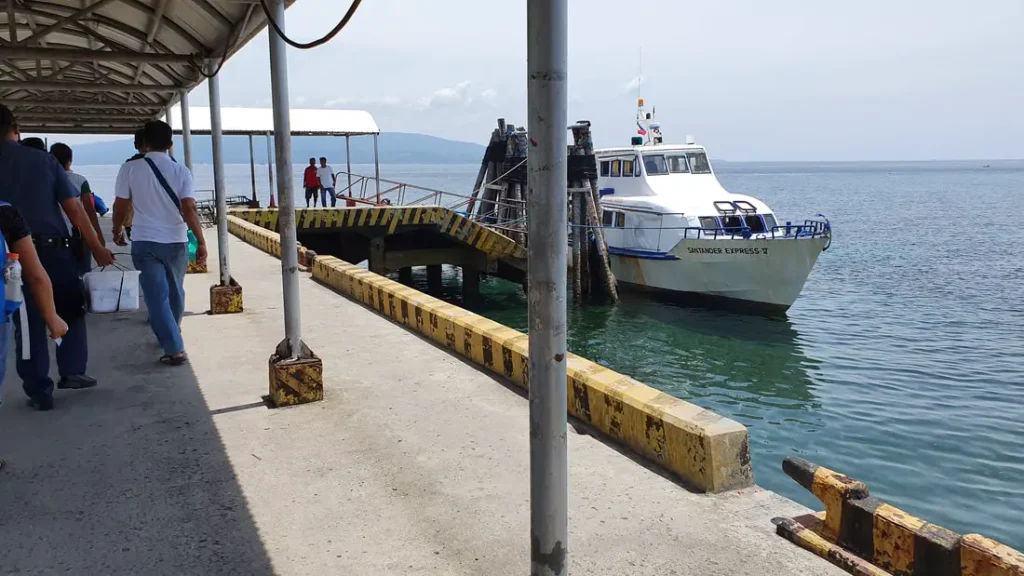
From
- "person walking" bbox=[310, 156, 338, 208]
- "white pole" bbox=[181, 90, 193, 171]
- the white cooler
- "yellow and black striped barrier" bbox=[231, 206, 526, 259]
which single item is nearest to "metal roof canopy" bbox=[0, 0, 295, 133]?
"white pole" bbox=[181, 90, 193, 171]

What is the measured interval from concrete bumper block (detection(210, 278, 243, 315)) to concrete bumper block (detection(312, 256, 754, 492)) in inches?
106

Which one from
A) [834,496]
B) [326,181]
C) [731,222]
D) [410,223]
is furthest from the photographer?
[326,181]

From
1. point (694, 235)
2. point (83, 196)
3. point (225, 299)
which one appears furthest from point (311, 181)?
point (83, 196)

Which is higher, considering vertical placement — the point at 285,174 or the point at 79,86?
the point at 79,86

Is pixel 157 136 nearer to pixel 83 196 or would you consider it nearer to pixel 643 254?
pixel 83 196

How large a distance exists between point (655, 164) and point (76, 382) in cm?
1740

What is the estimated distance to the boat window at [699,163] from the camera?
21000mm

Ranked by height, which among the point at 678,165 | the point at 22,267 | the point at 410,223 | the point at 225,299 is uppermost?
the point at 678,165

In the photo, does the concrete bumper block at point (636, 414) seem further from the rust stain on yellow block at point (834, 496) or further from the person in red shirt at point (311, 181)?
the person in red shirt at point (311, 181)

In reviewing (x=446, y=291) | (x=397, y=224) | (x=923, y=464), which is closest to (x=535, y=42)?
(x=923, y=464)

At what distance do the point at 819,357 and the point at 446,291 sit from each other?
43.0 ft

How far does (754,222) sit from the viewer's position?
18.4 m

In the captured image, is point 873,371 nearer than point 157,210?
No

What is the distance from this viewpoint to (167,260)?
5.41 meters
